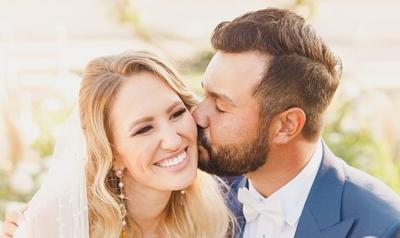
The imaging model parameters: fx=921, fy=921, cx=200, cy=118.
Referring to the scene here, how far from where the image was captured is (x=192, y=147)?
12.2ft

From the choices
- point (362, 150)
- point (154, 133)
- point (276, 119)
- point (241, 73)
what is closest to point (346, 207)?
point (276, 119)

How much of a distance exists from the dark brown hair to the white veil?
0.74m

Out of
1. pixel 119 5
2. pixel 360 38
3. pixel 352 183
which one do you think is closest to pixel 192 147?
pixel 352 183

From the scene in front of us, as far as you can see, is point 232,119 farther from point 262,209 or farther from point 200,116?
point 262,209

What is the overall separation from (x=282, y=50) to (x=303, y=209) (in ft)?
2.10

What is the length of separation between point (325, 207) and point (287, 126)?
0.37m

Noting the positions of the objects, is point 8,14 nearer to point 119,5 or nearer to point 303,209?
point 119,5

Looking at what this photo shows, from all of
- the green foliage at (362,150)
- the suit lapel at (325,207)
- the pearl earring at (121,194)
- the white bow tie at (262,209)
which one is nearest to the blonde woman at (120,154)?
the pearl earring at (121,194)

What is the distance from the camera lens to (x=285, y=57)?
369cm

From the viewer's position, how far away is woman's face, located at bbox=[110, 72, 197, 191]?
3619 mm

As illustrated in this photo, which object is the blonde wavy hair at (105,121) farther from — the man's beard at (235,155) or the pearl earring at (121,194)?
the man's beard at (235,155)

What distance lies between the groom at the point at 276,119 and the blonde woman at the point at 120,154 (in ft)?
0.47

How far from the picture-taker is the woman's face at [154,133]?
3.62m

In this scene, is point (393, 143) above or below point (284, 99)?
below
